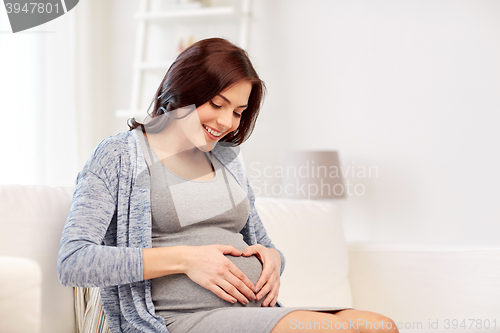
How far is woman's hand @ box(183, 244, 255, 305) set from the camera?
89cm

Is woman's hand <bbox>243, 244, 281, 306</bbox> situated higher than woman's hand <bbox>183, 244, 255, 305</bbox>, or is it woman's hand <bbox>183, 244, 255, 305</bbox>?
woman's hand <bbox>183, 244, 255, 305</bbox>

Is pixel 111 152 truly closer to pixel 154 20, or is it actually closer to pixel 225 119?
pixel 225 119

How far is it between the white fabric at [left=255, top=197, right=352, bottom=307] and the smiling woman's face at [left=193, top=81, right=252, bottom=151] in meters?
0.52

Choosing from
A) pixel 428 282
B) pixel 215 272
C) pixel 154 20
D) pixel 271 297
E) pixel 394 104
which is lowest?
pixel 428 282

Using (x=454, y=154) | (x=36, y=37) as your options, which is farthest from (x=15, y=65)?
(x=454, y=154)

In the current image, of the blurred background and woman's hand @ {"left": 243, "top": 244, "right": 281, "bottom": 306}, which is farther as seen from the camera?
the blurred background

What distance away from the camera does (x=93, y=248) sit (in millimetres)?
828

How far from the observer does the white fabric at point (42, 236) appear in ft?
3.21

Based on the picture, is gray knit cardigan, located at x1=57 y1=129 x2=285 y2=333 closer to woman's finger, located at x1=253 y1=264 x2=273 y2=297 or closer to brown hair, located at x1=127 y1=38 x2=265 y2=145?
brown hair, located at x1=127 y1=38 x2=265 y2=145

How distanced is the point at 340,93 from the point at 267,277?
1.66 meters

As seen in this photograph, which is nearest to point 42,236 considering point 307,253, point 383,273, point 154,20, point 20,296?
point 20,296

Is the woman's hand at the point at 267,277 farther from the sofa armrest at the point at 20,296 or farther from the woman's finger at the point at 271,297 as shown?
the sofa armrest at the point at 20,296

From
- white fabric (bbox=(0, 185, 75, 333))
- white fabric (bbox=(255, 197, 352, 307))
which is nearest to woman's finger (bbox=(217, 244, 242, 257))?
white fabric (bbox=(0, 185, 75, 333))

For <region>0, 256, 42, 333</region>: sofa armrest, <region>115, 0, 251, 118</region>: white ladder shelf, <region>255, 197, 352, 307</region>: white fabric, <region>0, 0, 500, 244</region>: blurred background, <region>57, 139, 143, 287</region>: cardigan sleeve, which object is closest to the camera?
<region>57, 139, 143, 287</region>: cardigan sleeve
